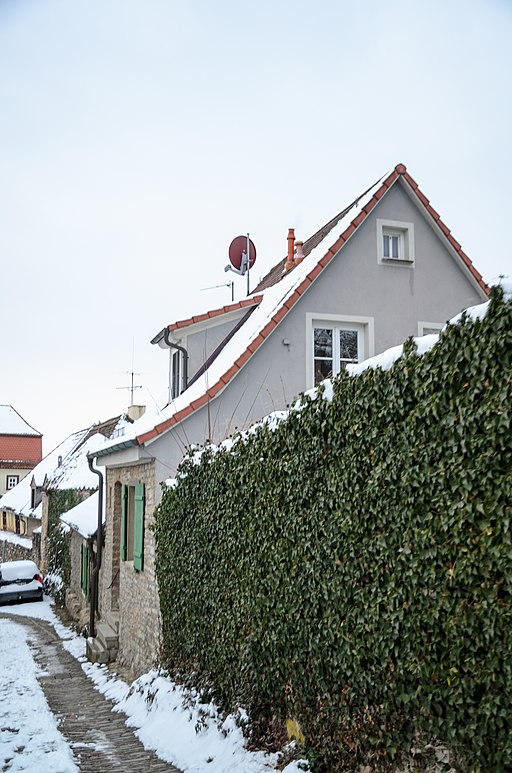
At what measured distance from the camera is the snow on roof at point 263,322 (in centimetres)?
1063

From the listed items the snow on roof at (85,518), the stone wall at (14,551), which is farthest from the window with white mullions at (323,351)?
the stone wall at (14,551)

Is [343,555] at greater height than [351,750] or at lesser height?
greater

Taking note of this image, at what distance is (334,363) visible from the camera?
1151 cm

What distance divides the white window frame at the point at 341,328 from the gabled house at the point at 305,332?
0.6 inches

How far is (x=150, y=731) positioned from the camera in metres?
7.75

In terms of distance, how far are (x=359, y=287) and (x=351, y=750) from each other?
8069mm

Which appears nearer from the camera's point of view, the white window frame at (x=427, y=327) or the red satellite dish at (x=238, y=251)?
the white window frame at (x=427, y=327)

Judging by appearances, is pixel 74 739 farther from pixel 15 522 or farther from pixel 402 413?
pixel 15 522

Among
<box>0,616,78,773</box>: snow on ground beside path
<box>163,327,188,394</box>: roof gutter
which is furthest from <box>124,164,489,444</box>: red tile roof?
<box>0,616,78,773</box>: snow on ground beside path

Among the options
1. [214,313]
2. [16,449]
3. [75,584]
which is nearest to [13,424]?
[16,449]

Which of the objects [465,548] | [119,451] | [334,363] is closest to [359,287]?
[334,363]

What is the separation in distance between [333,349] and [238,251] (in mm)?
5114

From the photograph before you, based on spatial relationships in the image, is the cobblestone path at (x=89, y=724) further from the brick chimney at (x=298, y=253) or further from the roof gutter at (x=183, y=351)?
the brick chimney at (x=298, y=253)

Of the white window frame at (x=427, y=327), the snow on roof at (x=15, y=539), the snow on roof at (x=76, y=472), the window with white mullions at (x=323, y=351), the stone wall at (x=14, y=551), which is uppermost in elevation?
the white window frame at (x=427, y=327)
